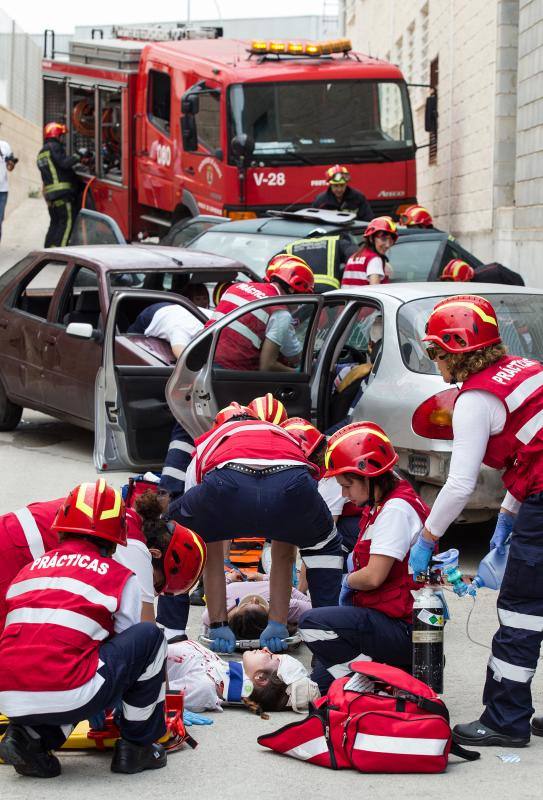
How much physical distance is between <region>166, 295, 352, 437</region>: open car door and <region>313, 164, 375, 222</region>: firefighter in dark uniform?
6.19m

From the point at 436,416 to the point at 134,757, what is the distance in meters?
3.20

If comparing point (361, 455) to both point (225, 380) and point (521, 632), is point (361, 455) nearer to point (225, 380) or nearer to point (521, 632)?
point (521, 632)

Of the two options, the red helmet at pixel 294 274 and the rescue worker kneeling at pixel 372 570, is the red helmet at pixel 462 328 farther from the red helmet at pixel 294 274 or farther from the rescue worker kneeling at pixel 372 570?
the red helmet at pixel 294 274

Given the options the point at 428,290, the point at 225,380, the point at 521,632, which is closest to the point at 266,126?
the point at 225,380

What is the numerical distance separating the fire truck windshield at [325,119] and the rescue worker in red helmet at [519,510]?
11.6 m

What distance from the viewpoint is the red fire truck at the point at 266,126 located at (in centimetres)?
1627

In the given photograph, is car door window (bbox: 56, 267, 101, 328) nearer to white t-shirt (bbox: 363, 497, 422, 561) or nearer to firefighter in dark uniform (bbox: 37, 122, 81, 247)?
white t-shirt (bbox: 363, 497, 422, 561)

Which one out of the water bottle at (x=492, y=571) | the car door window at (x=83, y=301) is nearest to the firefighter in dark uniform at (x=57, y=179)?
the car door window at (x=83, y=301)

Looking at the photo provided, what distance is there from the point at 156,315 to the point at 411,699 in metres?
5.31

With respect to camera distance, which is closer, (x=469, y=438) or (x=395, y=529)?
(x=469, y=438)

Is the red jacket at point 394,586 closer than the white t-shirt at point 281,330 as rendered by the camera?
Yes

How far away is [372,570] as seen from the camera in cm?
535

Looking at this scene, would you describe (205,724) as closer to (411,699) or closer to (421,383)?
(411,699)

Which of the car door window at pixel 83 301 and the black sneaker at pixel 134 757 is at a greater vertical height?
the car door window at pixel 83 301
